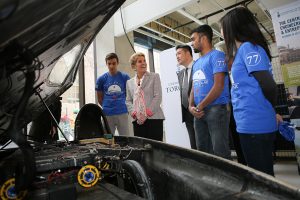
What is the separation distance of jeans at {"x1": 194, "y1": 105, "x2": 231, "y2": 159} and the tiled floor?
1.11 m

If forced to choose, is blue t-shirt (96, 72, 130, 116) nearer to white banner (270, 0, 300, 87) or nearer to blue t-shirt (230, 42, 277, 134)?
blue t-shirt (230, 42, 277, 134)

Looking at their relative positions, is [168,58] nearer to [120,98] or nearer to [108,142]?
[120,98]

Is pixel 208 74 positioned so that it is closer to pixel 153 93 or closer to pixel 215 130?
pixel 215 130

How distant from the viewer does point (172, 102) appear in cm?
406

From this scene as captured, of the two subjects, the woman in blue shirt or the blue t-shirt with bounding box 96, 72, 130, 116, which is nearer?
the woman in blue shirt

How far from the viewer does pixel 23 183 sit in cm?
66

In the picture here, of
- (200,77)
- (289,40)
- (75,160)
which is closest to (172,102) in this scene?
(289,40)

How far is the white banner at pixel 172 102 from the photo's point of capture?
3.97 m

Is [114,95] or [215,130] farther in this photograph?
[114,95]

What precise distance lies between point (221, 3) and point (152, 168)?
5073mm

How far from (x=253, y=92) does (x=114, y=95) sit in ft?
6.22

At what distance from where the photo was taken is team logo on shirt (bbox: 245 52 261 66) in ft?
4.11

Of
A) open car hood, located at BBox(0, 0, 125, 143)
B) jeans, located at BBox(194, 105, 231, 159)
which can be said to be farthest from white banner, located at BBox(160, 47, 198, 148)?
open car hood, located at BBox(0, 0, 125, 143)

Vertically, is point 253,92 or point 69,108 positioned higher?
point 69,108
